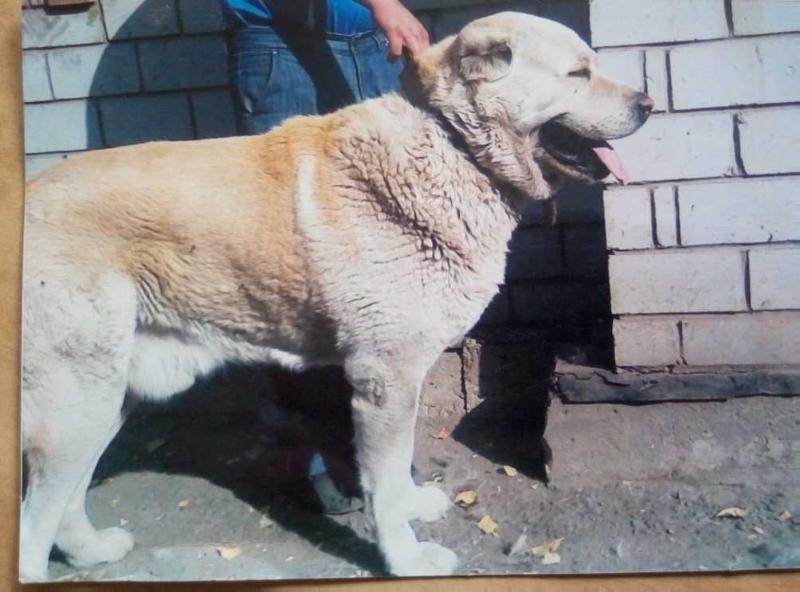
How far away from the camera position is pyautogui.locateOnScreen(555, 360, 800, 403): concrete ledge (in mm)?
2518

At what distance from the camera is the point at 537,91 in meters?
2.41

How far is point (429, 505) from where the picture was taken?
264 cm

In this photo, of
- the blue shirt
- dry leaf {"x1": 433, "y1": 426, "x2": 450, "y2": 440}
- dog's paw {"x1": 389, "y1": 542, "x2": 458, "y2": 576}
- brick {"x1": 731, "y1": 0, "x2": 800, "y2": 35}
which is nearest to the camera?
brick {"x1": 731, "y1": 0, "x2": 800, "y2": 35}

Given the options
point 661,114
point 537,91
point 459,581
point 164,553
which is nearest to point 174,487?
point 164,553

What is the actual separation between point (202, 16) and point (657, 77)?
1.30 m

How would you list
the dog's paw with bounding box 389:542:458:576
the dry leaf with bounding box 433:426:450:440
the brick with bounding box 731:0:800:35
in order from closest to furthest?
the brick with bounding box 731:0:800:35 → the dog's paw with bounding box 389:542:458:576 → the dry leaf with bounding box 433:426:450:440

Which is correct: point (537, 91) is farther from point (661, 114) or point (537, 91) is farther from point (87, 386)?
point (87, 386)

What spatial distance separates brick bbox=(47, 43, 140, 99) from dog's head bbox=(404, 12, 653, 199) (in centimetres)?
85

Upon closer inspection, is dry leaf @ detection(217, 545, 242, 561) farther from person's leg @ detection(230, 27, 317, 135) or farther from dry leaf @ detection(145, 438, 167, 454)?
person's leg @ detection(230, 27, 317, 135)

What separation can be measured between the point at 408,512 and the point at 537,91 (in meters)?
1.26

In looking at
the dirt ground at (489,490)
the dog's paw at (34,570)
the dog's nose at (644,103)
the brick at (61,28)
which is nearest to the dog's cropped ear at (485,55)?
the dog's nose at (644,103)

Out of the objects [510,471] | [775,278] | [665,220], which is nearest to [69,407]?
[510,471]

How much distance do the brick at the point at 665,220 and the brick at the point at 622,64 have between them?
329mm

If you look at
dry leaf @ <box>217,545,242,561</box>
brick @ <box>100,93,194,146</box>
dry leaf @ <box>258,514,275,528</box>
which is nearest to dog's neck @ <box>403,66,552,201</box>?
brick @ <box>100,93,194,146</box>
